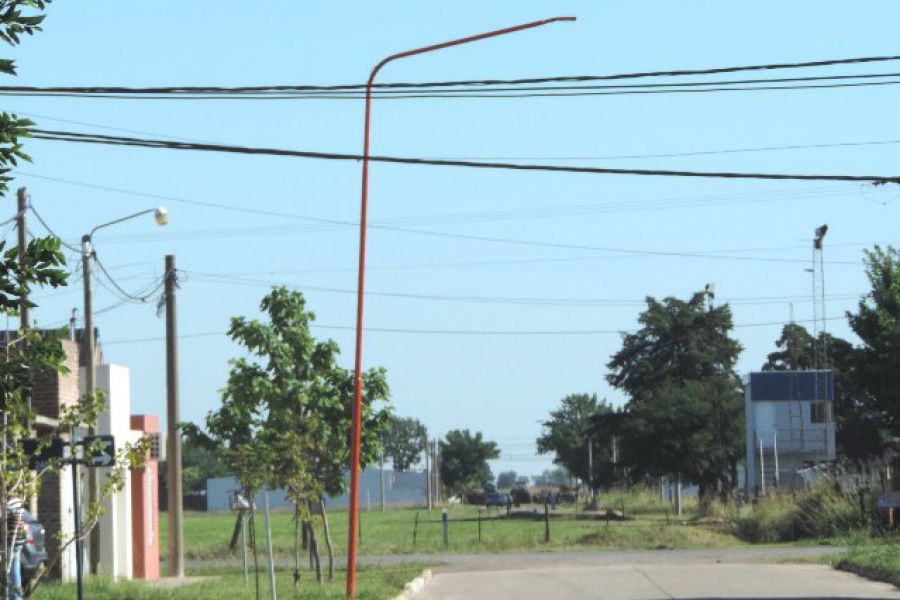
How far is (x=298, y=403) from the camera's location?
98.0ft

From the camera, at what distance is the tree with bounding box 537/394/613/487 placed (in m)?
143

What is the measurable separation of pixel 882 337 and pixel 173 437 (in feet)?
51.6

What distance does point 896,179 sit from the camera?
73.4 ft

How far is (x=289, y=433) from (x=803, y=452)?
69.9 meters

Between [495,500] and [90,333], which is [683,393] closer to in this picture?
[495,500]

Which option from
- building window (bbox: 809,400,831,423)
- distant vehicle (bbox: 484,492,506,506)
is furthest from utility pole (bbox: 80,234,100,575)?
distant vehicle (bbox: 484,492,506,506)

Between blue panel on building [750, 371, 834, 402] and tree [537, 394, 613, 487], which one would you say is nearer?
blue panel on building [750, 371, 834, 402]

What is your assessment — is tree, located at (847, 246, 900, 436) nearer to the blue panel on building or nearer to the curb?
the curb

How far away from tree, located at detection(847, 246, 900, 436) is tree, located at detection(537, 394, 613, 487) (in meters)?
87.7

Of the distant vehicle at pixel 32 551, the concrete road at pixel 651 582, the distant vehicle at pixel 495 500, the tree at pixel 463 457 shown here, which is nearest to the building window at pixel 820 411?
the distant vehicle at pixel 495 500

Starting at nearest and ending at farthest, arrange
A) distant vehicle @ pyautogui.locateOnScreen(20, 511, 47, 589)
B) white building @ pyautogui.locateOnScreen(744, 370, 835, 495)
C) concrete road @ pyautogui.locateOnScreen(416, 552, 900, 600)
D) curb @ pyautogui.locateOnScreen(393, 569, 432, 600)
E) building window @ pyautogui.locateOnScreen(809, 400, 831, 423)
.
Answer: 1. distant vehicle @ pyautogui.locateOnScreen(20, 511, 47, 589)
2. concrete road @ pyautogui.locateOnScreen(416, 552, 900, 600)
3. curb @ pyautogui.locateOnScreen(393, 569, 432, 600)
4. building window @ pyautogui.locateOnScreen(809, 400, 831, 423)
5. white building @ pyautogui.locateOnScreen(744, 370, 835, 495)

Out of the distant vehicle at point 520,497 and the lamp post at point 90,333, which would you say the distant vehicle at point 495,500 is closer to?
the distant vehicle at point 520,497

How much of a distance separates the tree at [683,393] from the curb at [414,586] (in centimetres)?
4714

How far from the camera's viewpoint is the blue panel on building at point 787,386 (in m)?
92.5
